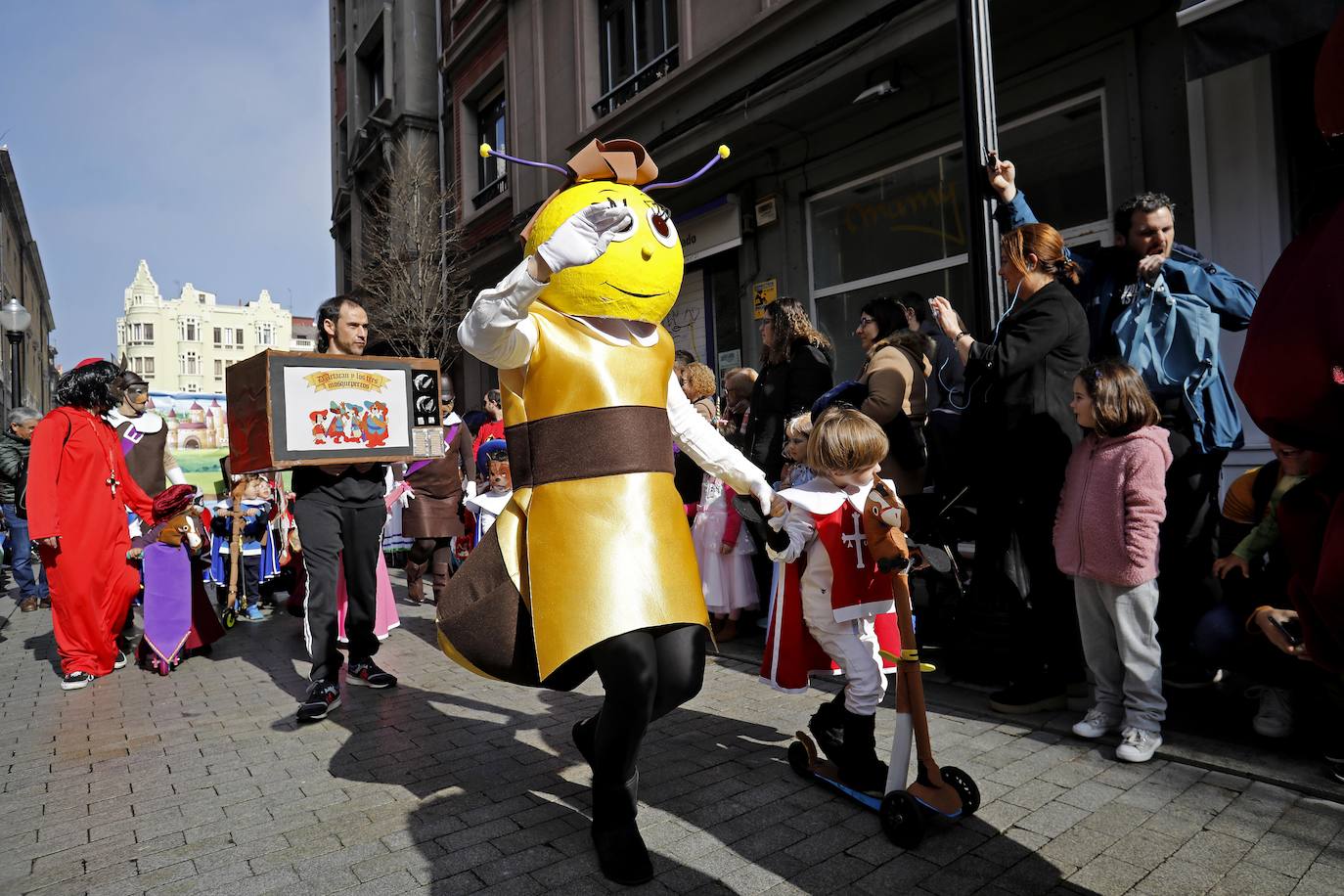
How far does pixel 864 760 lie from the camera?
10.4 ft

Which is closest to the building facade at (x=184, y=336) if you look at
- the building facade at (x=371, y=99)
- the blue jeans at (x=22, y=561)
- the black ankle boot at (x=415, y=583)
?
the building facade at (x=371, y=99)

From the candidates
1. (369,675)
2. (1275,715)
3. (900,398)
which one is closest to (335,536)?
(369,675)

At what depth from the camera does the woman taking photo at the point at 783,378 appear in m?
5.36

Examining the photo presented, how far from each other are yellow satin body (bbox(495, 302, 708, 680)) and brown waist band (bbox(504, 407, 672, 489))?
0.02m

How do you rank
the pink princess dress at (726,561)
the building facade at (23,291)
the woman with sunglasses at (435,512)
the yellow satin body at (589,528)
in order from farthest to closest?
1. the building facade at (23,291)
2. the woman with sunglasses at (435,512)
3. the pink princess dress at (726,561)
4. the yellow satin body at (589,528)

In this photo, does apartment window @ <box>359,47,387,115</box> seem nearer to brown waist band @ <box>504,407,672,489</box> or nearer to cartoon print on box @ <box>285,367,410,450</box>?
cartoon print on box @ <box>285,367,410,450</box>

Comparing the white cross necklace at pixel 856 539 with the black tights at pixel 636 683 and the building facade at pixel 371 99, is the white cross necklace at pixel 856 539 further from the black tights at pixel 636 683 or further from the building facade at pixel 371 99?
the building facade at pixel 371 99

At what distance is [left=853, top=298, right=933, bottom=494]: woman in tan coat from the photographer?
4.78m

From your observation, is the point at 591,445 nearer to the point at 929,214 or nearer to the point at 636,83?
the point at 929,214

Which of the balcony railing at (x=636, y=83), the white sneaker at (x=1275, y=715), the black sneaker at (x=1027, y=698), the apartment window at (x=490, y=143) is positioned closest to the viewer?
the white sneaker at (x=1275, y=715)

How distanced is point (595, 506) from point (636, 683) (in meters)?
0.56

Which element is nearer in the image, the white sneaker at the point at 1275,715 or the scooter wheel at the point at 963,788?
the scooter wheel at the point at 963,788

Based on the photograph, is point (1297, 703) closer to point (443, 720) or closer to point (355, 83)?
point (443, 720)

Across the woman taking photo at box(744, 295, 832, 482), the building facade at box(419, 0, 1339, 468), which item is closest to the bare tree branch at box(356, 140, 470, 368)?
the building facade at box(419, 0, 1339, 468)
